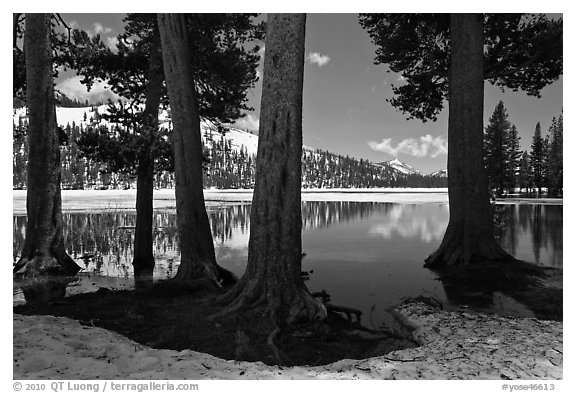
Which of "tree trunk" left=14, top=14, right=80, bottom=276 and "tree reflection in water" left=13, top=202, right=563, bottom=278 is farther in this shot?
"tree reflection in water" left=13, top=202, right=563, bottom=278

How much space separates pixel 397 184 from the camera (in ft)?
483

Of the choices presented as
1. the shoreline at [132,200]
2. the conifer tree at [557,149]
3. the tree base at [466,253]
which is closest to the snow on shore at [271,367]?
the shoreline at [132,200]

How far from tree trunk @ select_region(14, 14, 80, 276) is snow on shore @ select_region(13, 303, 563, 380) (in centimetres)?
478

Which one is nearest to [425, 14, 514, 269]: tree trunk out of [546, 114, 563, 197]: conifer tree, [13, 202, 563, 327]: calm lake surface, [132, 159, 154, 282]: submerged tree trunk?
[13, 202, 563, 327]: calm lake surface

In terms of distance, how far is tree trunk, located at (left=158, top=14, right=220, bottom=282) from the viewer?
686cm

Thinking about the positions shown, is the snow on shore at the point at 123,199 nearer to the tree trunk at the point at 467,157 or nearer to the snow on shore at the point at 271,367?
the snow on shore at the point at 271,367

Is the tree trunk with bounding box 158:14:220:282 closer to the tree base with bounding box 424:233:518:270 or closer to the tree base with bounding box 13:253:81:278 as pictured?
the tree base with bounding box 13:253:81:278

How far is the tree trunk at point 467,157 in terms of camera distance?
8914 millimetres

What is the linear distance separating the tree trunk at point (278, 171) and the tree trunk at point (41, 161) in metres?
5.92

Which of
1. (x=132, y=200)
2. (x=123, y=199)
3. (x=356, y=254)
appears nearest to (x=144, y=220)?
(x=356, y=254)

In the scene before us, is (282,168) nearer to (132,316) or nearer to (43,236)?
(132,316)

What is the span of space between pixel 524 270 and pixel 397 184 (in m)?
145

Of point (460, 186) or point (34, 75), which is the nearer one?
point (34, 75)
